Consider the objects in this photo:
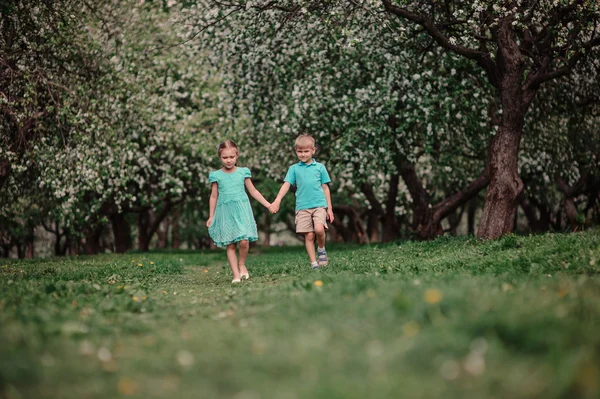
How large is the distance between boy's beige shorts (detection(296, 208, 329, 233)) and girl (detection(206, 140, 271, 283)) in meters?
1.15

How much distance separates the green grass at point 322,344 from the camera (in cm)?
378

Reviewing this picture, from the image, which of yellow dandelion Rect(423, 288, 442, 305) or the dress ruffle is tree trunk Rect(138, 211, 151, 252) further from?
yellow dandelion Rect(423, 288, 442, 305)

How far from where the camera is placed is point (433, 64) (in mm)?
19391

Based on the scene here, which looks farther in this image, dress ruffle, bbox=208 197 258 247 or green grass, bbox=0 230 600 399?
dress ruffle, bbox=208 197 258 247

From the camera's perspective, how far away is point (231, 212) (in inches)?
452

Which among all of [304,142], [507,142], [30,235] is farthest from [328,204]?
[30,235]

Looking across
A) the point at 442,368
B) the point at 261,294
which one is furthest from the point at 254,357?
the point at 261,294

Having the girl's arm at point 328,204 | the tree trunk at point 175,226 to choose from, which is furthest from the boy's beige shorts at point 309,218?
the tree trunk at point 175,226

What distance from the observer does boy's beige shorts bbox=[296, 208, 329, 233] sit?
1239cm

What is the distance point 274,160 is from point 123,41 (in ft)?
25.0

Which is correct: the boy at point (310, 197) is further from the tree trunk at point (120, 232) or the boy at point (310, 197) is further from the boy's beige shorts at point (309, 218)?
the tree trunk at point (120, 232)

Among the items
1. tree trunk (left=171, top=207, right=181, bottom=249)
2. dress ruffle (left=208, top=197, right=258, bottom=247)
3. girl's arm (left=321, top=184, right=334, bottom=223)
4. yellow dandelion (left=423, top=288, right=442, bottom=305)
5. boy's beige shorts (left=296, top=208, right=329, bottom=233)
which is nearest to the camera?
yellow dandelion (left=423, top=288, right=442, bottom=305)

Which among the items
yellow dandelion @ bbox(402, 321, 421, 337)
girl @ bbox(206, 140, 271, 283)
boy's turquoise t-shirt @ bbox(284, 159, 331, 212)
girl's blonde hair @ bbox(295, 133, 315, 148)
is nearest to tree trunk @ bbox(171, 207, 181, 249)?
boy's turquoise t-shirt @ bbox(284, 159, 331, 212)

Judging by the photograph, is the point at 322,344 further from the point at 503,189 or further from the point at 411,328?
the point at 503,189
